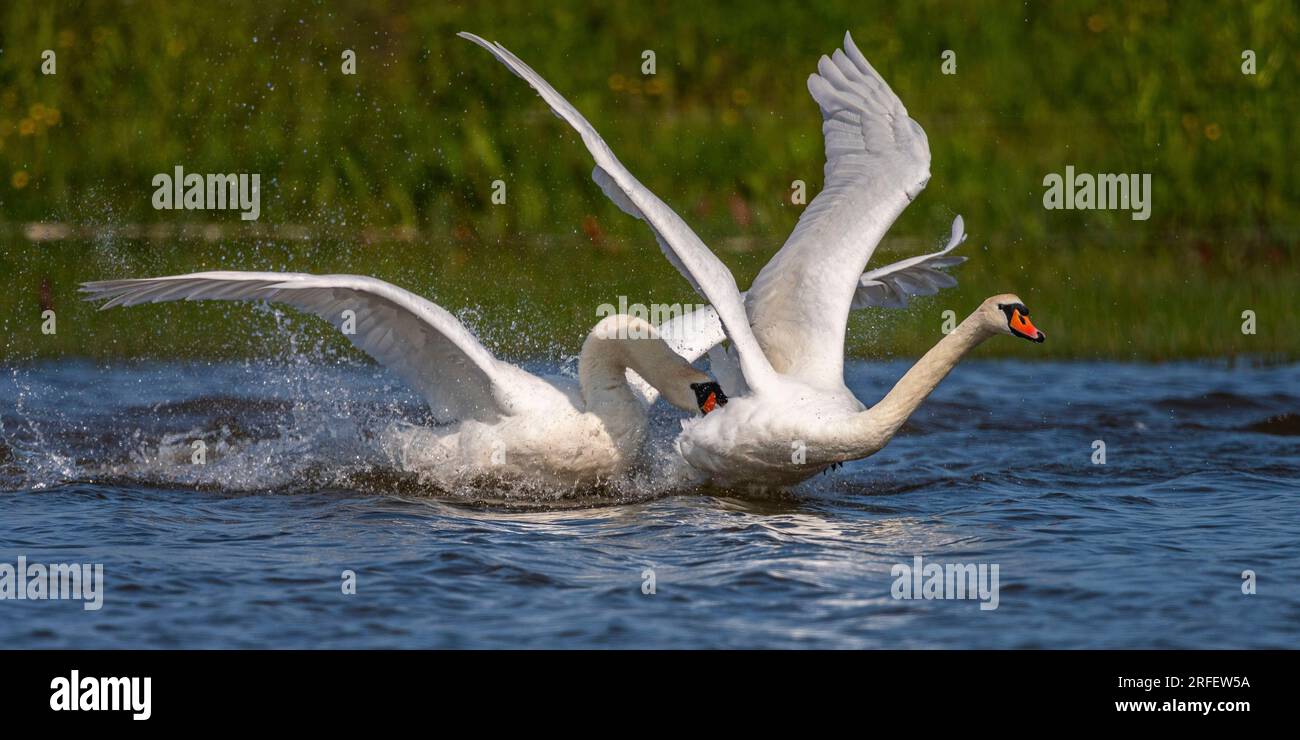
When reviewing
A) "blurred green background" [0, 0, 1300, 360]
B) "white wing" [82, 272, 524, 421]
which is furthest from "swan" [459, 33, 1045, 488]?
"blurred green background" [0, 0, 1300, 360]

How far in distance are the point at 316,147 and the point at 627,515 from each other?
8018mm

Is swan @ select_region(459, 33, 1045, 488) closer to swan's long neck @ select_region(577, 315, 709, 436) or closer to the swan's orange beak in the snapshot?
the swan's orange beak

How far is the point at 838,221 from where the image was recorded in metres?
9.25

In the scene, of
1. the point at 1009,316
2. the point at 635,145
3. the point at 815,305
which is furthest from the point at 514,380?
the point at 635,145

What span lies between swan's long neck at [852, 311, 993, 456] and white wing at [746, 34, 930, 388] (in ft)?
2.08

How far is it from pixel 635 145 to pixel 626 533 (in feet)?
26.7

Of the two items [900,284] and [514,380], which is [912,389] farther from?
[900,284]

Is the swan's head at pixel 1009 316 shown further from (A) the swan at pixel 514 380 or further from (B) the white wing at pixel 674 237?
(A) the swan at pixel 514 380

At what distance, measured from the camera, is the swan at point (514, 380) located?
8445mm

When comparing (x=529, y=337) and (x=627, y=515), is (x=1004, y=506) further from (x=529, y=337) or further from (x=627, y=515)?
(x=529, y=337)

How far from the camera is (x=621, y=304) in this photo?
13.4m

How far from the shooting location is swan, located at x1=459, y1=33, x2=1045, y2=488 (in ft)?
Result: 26.2
